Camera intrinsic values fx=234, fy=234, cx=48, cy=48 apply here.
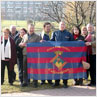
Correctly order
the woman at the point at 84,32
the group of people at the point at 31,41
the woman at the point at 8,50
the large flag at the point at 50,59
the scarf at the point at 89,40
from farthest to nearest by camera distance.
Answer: the woman at the point at 84,32, the scarf at the point at 89,40, the woman at the point at 8,50, the group of people at the point at 31,41, the large flag at the point at 50,59

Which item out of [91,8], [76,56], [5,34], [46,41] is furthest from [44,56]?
[91,8]

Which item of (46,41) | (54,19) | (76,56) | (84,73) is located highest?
(54,19)

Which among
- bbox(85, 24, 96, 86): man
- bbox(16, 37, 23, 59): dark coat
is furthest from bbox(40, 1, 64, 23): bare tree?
bbox(16, 37, 23, 59): dark coat

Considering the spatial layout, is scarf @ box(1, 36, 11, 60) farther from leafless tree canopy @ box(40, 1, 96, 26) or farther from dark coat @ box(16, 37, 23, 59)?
leafless tree canopy @ box(40, 1, 96, 26)

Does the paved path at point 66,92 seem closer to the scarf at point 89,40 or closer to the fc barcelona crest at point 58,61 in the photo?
the fc barcelona crest at point 58,61

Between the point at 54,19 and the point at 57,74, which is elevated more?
the point at 54,19

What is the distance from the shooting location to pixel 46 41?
7.00 metres

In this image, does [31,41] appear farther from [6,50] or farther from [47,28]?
[6,50]

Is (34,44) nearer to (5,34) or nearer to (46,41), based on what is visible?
(46,41)

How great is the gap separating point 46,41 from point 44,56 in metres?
0.45

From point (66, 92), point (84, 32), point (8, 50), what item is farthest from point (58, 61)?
point (8, 50)

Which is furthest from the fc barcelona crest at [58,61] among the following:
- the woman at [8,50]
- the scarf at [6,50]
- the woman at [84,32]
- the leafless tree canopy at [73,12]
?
the leafless tree canopy at [73,12]

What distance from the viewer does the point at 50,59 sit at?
22.9 ft

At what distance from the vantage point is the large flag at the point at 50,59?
6.97 m
